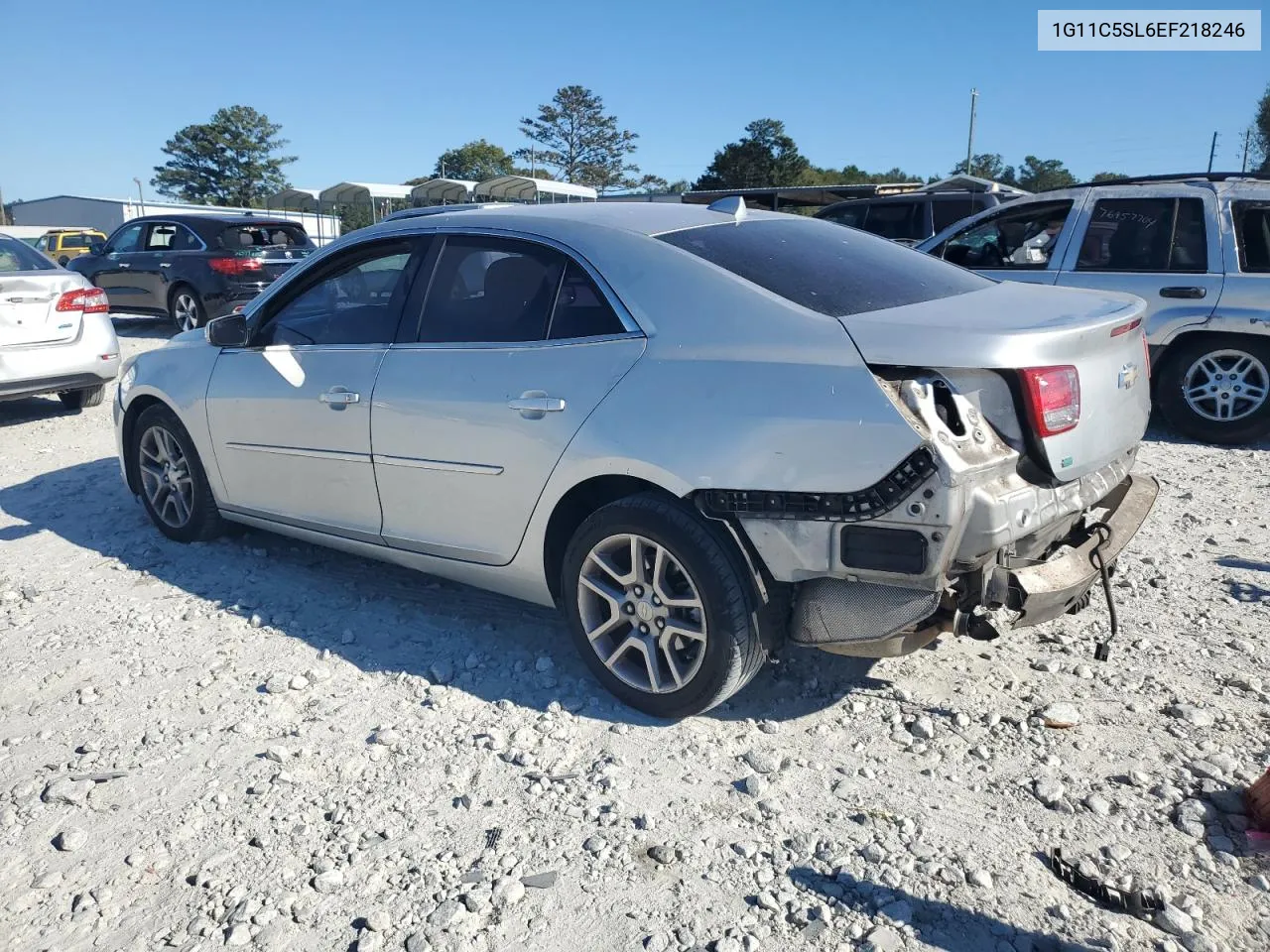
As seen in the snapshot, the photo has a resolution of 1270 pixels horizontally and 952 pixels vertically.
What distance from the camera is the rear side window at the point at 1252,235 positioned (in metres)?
6.82

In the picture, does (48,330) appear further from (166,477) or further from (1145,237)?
(1145,237)

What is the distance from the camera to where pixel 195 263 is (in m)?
12.6

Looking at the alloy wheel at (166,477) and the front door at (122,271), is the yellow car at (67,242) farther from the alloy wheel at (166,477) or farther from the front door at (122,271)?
the alloy wheel at (166,477)

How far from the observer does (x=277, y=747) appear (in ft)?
10.4

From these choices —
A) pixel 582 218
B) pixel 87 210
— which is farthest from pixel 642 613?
pixel 87 210

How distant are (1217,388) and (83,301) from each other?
8739 mm

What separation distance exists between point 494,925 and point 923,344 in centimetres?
191

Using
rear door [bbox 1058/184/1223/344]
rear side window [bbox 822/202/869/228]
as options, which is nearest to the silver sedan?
rear door [bbox 1058/184/1223/344]

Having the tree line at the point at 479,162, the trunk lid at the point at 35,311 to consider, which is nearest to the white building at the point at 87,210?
the tree line at the point at 479,162

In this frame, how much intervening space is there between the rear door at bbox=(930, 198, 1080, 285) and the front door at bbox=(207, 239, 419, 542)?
204 inches

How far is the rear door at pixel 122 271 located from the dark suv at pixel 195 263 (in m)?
0.01

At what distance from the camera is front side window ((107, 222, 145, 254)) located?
536 inches

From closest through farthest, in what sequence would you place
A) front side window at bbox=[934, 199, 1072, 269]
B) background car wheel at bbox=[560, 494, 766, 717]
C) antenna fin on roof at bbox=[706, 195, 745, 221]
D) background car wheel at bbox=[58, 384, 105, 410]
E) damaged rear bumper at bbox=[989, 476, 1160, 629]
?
damaged rear bumper at bbox=[989, 476, 1160, 629] → background car wheel at bbox=[560, 494, 766, 717] → antenna fin on roof at bbox=[706, 195, 745, 221] → front side window at bbox=[934, 199, 1072, 269] → background car wheel at bbox=[58, 384, 105, 410]

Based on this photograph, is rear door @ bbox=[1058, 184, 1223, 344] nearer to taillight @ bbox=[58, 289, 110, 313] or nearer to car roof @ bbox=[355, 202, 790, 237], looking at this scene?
car roof @ bbox=[355, 202, 790, 237]
